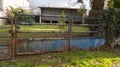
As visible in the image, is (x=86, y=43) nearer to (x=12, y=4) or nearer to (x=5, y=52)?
(x=5, y=52)

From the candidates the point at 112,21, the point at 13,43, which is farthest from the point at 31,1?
the point at 13,43

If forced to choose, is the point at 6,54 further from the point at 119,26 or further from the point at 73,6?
the point at 73,6

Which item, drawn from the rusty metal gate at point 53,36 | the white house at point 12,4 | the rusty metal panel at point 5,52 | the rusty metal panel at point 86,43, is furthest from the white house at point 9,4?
the rusty metal panel at point 5,52

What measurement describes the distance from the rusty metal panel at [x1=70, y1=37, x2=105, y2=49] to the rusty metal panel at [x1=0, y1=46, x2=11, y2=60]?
A: 2.65m

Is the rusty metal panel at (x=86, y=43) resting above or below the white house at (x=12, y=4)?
below

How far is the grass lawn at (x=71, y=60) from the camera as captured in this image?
25.6 feet

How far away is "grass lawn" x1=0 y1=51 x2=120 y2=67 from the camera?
7.79 m

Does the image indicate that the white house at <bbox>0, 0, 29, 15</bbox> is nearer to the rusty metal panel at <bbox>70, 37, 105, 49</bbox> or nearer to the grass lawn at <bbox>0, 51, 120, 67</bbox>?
the rusty metal panel at <bbox>70, 37, 105, 49</bbox>

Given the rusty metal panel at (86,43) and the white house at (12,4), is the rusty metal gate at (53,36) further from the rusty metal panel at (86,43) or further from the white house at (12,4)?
the white house at (12,4)

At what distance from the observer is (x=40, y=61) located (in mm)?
8047

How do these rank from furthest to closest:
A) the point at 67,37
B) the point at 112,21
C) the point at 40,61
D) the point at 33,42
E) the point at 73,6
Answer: the point at 73,6 < the point at 112,21 < the point at 67,37 < the point at 33,42 < the point at 40,61

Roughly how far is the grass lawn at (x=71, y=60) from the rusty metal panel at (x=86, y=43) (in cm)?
55

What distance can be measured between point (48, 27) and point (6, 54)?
2212 millimetres

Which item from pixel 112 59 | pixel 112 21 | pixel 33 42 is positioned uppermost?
pixel 112 21
